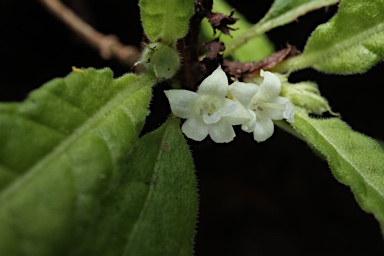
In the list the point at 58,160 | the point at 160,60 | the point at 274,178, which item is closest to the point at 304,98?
the point at 160,60

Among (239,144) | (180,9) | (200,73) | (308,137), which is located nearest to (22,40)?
(239,144)

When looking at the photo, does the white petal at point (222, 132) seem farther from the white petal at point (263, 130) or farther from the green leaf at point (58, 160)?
the green leaf at point (58, 160)

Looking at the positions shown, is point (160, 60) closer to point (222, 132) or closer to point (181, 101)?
point (181, 101)

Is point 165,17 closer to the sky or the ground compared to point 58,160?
closer to the sky

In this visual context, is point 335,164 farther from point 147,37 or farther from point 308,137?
point 147,37

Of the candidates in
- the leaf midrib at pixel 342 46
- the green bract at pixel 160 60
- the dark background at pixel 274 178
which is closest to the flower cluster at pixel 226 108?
the green bract at pixel 160 60

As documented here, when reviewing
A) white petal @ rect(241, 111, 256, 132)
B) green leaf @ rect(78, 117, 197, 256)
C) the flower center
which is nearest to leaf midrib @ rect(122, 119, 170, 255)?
green leaf @ rect(78, 117, 197, 256)
